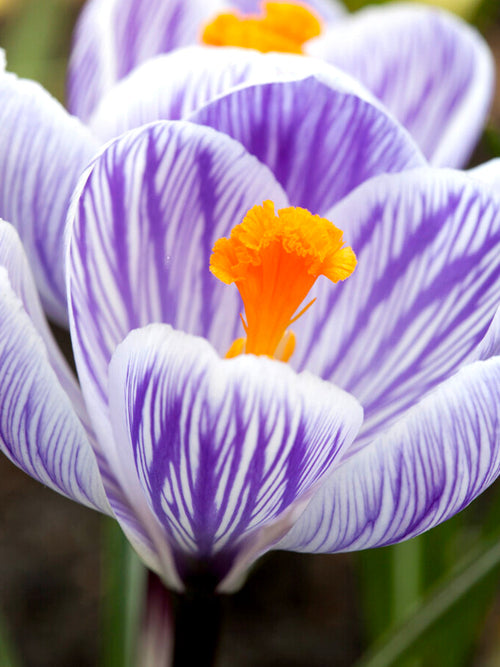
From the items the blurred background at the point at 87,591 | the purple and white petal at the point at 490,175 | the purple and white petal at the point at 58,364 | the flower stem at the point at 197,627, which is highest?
the purple and white petal at the point at 490,175

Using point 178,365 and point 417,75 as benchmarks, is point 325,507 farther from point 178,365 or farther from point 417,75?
point 417,75

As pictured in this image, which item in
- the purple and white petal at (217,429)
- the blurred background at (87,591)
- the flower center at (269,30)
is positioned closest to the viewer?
the purple and white petal at (217,429)

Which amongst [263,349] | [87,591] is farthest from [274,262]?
[87,591]

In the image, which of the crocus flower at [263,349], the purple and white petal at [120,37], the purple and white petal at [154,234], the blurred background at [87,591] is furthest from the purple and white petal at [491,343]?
the blurred background at [87,591]

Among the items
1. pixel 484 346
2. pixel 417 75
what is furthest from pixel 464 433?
pixel 417 75

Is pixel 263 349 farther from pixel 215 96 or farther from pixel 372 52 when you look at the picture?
pixel 372 52

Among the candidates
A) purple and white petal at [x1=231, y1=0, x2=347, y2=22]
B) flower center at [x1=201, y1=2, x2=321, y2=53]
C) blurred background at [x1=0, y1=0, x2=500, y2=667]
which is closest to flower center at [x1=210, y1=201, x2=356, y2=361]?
flower center at [x1=201, y1=2, x2=321, y2=53]

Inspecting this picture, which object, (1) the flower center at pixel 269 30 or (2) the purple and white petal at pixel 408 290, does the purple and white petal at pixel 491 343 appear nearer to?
(2) the purple and white petal at pixel 408 290

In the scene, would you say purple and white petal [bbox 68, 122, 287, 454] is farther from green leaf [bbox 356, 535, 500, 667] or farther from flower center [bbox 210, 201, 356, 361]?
green leaf [bbox 356, 535, 500, 667]
